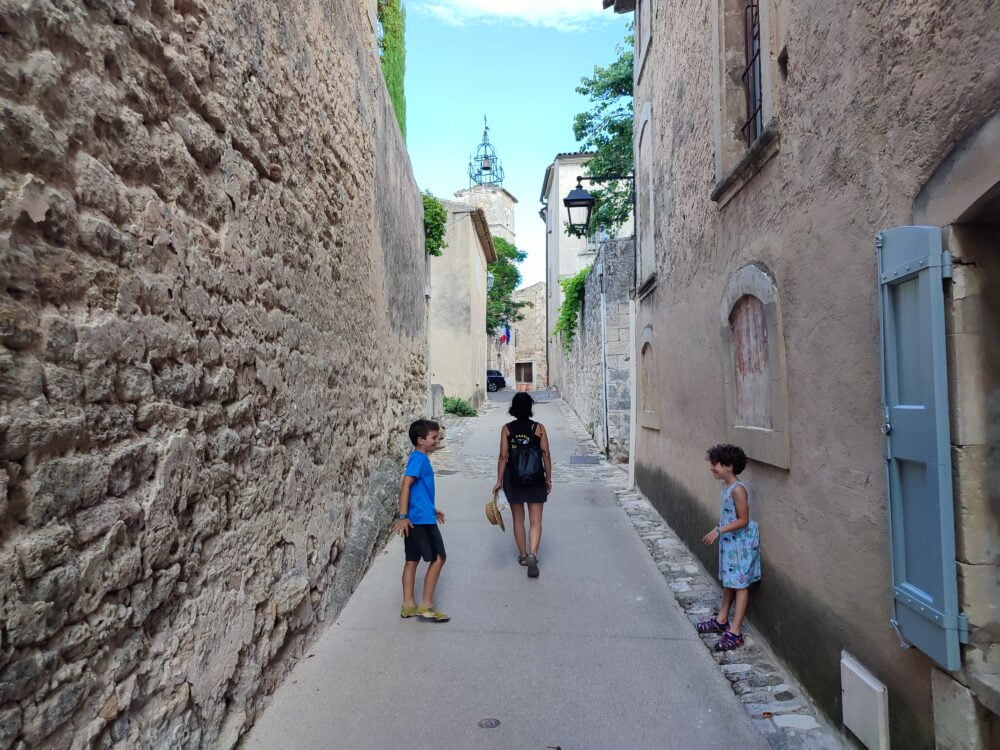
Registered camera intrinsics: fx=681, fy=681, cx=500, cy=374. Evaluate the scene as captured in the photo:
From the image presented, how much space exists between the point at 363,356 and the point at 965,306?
4053 millimetres

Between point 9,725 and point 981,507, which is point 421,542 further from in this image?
point 981,507

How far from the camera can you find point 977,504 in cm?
210

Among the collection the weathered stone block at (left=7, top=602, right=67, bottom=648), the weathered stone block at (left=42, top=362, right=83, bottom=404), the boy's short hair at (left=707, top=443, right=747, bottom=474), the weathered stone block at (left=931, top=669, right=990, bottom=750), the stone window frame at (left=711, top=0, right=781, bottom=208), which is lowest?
the weathered stone block at (left=931, top=669, right=990, bottom=750)

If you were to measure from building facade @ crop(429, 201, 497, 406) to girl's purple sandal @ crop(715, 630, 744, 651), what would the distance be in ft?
51.0

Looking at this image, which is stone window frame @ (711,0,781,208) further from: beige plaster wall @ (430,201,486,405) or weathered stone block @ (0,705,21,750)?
beige plaster wall @ (430,201,486,405)

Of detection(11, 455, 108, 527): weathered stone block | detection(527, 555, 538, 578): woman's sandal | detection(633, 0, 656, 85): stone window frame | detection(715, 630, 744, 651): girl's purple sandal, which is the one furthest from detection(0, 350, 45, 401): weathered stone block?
detection(633, 0, 656, 85): stone window frame

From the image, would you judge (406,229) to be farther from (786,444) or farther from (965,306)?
(965,306)

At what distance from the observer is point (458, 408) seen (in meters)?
18.6

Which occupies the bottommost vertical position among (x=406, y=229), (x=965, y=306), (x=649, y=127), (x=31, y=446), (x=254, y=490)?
(x=254, y=490)

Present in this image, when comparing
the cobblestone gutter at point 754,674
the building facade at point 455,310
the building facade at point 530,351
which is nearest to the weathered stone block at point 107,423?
the cobblestone gutter at point 754,674

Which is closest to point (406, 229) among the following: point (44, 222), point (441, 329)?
point (44, 222)

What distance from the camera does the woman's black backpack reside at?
5.26 meters

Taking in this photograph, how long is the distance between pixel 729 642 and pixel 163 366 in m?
3.28

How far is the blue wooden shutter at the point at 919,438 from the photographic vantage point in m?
2.13
